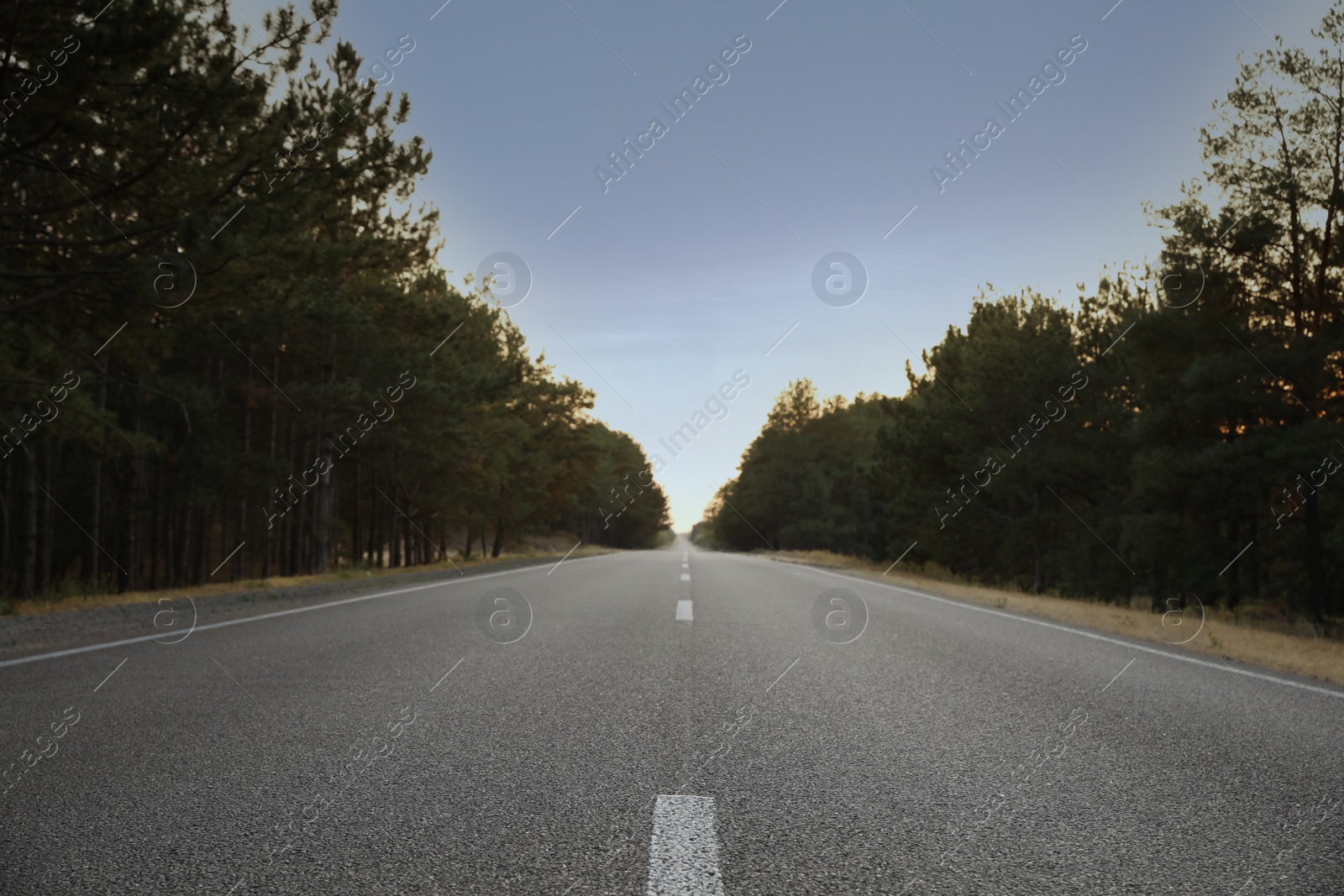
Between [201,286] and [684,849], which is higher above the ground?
[201,286]

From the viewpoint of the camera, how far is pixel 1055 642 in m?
8.79

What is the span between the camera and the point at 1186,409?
23.3 metres

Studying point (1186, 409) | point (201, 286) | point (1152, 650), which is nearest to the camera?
point (1152, 650)

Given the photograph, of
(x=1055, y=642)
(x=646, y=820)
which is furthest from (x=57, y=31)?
(x=1055, y=642)

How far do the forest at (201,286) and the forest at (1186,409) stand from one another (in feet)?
62.9

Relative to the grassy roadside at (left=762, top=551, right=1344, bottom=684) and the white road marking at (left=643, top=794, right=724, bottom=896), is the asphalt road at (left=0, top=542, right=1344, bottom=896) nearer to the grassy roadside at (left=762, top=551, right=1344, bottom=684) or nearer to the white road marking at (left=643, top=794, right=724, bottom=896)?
the white road marking at (left=643, top=794, right=724, bottom=896)

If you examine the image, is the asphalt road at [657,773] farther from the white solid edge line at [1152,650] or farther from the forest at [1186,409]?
the forest at [1186,409]

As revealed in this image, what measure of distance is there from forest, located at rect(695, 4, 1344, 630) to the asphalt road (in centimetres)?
1697

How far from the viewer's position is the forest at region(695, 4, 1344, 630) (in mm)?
20766

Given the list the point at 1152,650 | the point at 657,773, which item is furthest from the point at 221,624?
the point at 1152,650

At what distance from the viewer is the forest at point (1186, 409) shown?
20.8 meters

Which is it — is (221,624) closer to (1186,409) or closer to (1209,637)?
(1209,637)

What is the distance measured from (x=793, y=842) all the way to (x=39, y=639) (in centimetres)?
816

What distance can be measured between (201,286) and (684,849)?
10.5 meters
